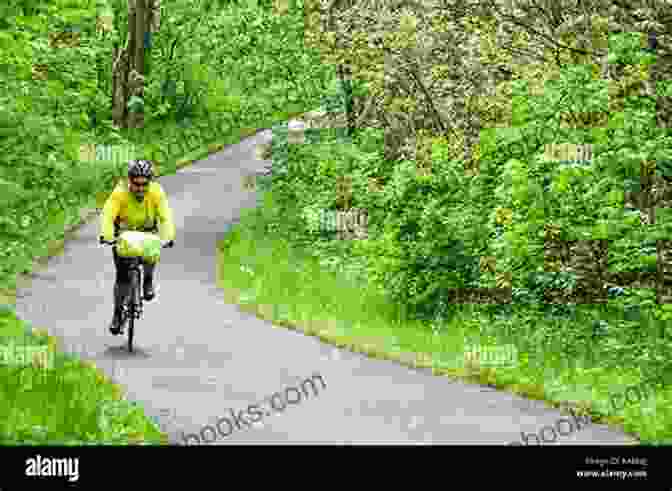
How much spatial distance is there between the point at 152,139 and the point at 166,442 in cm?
3351

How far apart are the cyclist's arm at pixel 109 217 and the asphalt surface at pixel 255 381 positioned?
134 cm

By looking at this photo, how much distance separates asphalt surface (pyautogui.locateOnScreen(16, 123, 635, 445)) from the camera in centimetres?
984

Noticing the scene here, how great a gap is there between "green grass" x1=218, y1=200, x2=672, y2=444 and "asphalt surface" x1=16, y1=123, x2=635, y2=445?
26cm

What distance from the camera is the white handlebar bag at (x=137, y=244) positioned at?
43.4ft

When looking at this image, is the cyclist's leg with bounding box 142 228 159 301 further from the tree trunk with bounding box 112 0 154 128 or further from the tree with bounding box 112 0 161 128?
the tree trunk with bounding box 112 0 154 128

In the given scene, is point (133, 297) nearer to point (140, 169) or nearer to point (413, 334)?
point (140, 169)

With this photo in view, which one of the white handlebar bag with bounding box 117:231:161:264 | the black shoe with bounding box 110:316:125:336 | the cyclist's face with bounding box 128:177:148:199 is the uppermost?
the cyclist's face with bounding box 128:177:148:199

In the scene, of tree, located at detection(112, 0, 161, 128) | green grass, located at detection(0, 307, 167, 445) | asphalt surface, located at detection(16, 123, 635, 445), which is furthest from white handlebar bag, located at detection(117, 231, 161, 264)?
tree, located at detection(112, 0, 161, 128)

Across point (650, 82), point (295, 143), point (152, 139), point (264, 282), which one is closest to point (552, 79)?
point (650, 82)

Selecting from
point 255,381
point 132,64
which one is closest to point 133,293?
point 255,381

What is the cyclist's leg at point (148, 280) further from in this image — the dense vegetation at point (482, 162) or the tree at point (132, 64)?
the tree at point (132, 64)

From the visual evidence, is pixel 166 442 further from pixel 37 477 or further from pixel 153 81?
pixel 153 81

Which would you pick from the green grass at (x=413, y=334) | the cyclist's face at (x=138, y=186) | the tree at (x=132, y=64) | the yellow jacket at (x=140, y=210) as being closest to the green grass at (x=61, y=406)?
the yellow jacket at (x=140, y=210)

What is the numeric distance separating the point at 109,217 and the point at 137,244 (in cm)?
42
